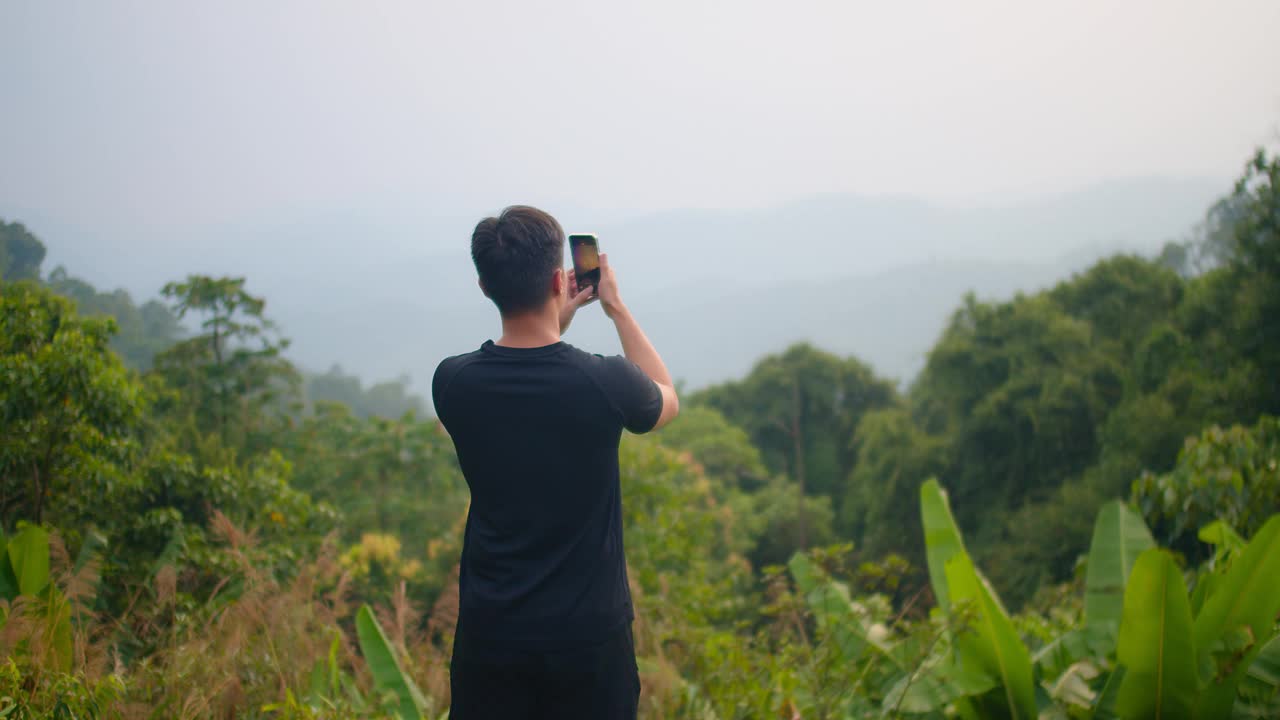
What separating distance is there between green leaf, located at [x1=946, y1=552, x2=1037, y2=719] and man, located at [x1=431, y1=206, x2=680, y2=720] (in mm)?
1900

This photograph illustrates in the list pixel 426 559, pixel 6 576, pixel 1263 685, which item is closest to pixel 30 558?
pixel 6 576

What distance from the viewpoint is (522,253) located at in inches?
67.9

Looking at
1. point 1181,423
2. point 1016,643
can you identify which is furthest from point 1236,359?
point 1016,643

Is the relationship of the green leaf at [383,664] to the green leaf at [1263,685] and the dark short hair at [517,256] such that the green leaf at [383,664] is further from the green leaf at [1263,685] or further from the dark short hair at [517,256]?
the green leaf at [1263,685]

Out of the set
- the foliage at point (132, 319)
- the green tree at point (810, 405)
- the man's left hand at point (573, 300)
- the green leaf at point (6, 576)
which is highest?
the foliage at point (132, 319)

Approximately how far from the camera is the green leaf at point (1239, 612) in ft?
9.30

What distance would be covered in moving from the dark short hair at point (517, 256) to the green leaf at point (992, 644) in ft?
7.40

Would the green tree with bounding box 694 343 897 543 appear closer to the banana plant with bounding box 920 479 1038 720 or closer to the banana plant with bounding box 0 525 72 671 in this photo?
the banana plant with bounding box 920 479 1038 720

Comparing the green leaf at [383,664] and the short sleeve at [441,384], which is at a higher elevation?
the short sleeve at [441,384]

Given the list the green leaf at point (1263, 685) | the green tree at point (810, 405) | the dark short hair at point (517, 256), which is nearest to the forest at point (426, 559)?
the green leaf at point (1263, 685)

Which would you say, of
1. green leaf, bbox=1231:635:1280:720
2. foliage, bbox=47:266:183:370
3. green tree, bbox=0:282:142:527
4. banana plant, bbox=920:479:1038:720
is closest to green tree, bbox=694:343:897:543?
foliage, bbox=47:266:183:370

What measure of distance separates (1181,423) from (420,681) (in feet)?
46.2

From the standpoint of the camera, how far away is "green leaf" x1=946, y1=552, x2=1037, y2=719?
3.10 m

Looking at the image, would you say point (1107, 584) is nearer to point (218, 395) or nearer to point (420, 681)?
point (420, 681)
